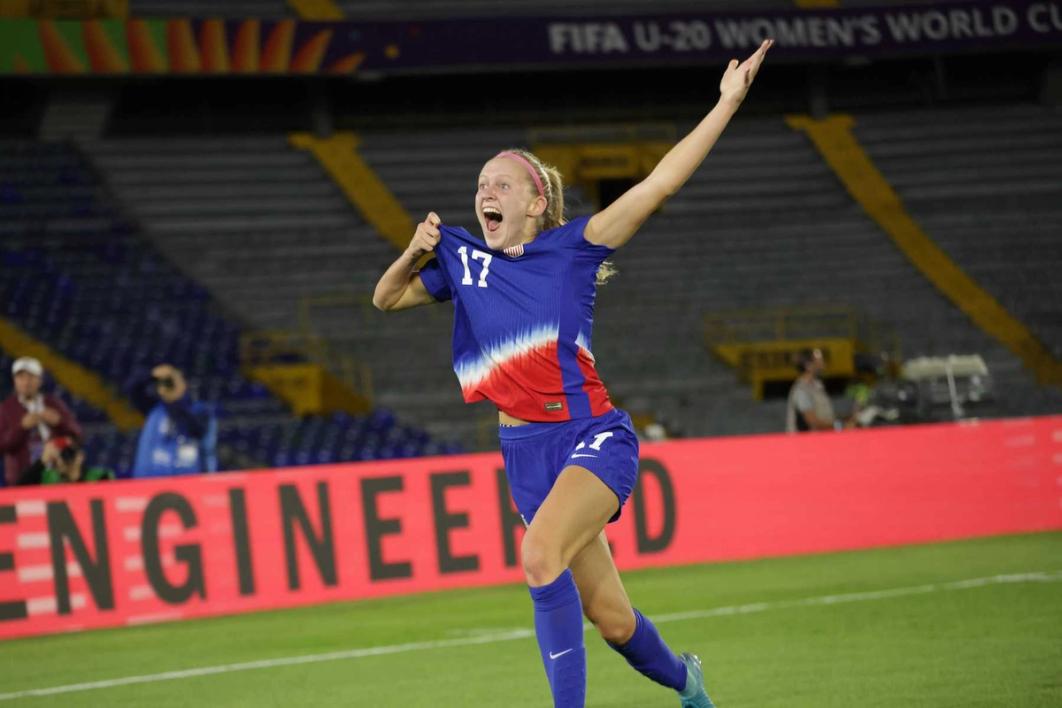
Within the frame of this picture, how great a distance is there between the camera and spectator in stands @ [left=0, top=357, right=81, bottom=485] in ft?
40.2

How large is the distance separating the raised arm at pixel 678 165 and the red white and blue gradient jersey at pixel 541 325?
14cm

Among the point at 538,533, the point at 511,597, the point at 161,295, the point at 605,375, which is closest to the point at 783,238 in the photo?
the point at 605,375

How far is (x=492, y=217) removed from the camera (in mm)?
5410

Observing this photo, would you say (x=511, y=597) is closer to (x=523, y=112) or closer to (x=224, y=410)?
(x=224, y=410)

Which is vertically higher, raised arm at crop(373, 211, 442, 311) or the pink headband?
the pink headband

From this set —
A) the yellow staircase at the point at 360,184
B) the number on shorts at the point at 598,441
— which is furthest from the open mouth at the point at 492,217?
the yellow staircase at the point at 360,184

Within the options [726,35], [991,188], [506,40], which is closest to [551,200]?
[506,40]

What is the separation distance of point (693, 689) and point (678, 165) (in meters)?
1.81

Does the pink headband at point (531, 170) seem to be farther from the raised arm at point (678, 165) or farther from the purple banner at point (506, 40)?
the purple banner at point (506, 40)

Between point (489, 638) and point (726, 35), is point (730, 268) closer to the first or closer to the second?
point (726, 35)

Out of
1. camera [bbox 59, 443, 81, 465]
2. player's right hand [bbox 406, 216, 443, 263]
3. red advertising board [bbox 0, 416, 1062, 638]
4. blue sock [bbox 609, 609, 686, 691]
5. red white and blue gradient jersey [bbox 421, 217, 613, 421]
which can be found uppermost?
player's right hand [bbox 406, 216, 443, 263]

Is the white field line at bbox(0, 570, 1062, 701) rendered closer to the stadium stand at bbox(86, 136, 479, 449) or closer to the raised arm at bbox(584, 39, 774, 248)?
the raised arm at bbox(584, 39, 774, 248)

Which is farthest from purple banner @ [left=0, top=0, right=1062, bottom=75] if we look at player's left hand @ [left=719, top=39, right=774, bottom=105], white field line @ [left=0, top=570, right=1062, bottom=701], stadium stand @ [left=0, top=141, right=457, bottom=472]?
player's left hand @ [left=719, top=39, right=774, bottom=105]

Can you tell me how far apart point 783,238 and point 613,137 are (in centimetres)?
438
